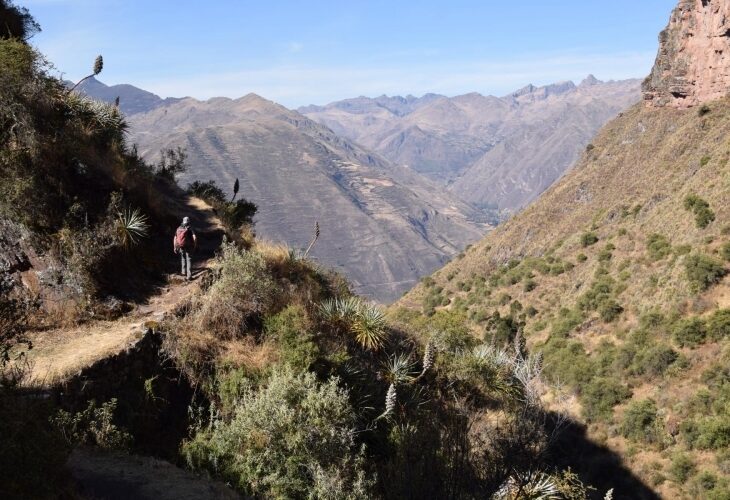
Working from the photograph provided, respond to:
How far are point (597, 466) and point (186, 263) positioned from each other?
26.4m

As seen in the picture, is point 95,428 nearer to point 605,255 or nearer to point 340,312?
point 340,312

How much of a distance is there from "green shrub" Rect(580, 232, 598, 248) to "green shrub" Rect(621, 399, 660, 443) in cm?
2976

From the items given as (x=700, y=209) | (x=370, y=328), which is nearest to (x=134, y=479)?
(x=370, y=328)

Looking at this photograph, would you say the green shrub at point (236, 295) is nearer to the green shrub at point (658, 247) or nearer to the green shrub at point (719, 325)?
the green shrub at point (719, 325)

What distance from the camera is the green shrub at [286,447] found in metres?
9.22

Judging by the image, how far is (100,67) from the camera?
15.7 metres

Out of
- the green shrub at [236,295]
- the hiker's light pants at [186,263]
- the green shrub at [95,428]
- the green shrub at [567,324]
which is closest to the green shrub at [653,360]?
the green shrub at [567,324]

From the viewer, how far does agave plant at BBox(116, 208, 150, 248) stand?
1298cm

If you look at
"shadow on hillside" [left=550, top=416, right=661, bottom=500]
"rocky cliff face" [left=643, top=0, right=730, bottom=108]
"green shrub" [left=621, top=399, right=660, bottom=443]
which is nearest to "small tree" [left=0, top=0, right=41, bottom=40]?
"shadow on hillside" [left=550, top=416, right=661, bottom=500]

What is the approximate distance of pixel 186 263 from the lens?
13461 millimetres

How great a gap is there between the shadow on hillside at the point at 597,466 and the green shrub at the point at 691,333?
28.1 ft

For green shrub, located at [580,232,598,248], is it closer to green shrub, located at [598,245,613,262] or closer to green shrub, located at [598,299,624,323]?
green shrub, located at [598,245,613,262]

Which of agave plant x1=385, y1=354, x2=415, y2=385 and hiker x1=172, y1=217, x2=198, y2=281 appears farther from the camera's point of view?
agave plant x1=385, y1=354, x2=415, y2=385

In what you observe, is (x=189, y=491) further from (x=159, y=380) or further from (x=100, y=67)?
(x=100, y=67)
